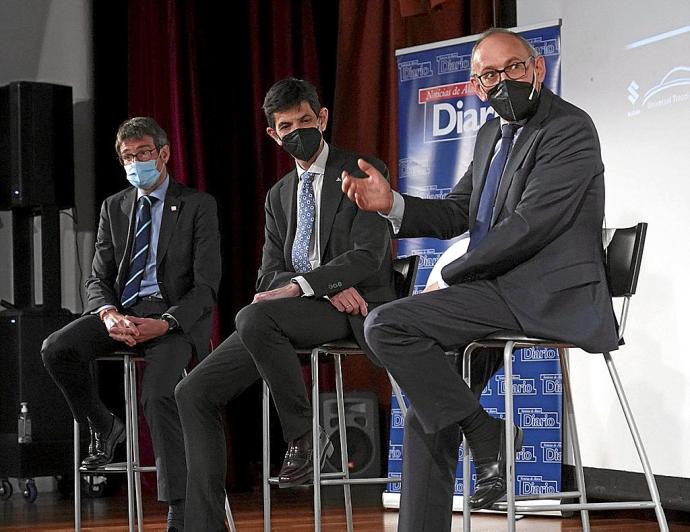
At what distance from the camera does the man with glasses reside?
3510 mm

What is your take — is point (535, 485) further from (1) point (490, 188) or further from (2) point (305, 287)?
(1) point (490, 188)

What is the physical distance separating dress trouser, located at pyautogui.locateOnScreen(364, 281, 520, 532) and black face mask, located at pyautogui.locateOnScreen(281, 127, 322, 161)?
834mm

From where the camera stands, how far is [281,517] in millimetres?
4547

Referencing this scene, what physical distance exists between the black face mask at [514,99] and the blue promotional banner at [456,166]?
5.21 ft

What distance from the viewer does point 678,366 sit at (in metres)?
4.00

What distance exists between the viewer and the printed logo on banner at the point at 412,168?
15.5 feet

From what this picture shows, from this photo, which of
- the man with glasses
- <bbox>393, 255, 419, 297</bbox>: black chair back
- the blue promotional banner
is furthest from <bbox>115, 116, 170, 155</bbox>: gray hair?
the blue promotional banner

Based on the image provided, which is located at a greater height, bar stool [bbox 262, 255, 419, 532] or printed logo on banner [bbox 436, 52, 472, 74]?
printed logo on banner [bbox 436, 52, 472, 74]

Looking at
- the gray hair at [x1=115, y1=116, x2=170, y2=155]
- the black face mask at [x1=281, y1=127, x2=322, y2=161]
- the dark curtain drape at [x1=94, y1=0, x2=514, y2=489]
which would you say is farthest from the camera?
the dark curtain drape at [x1=94, y1=0, x2=514, y2=489]

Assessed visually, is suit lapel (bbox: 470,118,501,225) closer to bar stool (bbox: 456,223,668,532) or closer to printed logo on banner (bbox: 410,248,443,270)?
bar stool (bbox: 456,223,668,532)

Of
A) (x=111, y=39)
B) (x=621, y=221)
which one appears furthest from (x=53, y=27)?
(x=621, y=221)

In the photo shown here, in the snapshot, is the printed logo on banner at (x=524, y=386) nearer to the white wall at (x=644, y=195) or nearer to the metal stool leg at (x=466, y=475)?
the white wall at (x=644, y=195)

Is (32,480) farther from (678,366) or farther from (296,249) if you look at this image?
(678,366)

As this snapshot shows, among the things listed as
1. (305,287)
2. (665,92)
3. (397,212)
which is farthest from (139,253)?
(665,92)
